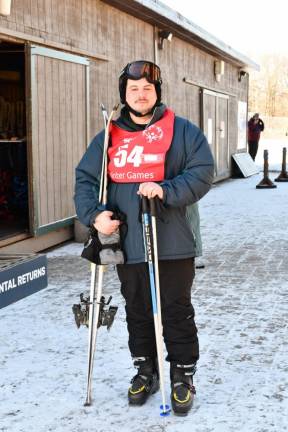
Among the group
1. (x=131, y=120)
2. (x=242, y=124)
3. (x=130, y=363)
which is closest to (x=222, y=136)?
(x=242, y=124)

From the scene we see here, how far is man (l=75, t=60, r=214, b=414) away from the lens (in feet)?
11.6

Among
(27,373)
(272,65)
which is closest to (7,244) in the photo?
(27,373)

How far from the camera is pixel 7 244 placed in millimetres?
7379

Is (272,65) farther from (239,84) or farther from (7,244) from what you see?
(7,244)

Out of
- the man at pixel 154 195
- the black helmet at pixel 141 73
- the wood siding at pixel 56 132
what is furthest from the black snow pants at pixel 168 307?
the wood siding at pixel 56 132

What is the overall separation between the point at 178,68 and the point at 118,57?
12.2ft

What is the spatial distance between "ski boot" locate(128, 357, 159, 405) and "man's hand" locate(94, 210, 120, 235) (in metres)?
0.75

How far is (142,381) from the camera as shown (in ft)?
12.4

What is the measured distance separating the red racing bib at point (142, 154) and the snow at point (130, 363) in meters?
1.19

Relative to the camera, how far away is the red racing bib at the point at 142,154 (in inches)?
139

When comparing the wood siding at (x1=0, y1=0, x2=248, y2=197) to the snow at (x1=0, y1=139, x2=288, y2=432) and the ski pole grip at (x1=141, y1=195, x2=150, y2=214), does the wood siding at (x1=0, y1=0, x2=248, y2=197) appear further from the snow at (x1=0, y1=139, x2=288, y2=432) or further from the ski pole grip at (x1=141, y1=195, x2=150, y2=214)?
the ski pole grip at (x1=141, y1=195, x2=150, y2=214)

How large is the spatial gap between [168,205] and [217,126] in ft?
45.4

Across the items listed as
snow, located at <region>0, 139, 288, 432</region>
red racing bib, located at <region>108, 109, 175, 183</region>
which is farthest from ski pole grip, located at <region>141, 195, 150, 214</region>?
snow, located at <region>0, 139, 288, 432</region>

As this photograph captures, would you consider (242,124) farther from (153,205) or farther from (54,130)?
(153,205)
